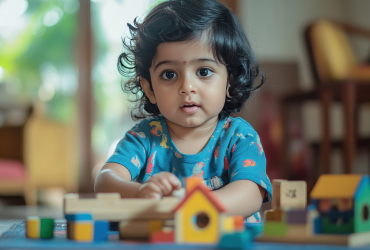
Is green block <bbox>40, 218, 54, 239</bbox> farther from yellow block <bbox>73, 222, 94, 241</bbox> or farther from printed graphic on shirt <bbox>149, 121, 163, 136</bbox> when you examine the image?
printed graphic on shirt <bbox>149, 121, 163, 136</bbox>

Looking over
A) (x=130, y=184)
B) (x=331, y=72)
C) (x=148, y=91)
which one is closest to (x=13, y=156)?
(x=331, y=72)

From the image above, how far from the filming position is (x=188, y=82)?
2.68 ft

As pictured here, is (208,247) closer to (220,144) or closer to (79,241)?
(79,241)

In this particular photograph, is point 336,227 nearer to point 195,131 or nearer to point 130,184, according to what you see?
point 130,184

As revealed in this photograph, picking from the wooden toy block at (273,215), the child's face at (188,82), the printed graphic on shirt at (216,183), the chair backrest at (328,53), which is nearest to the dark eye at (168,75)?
the child's face at (188,82)

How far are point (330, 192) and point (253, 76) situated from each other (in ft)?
1.73

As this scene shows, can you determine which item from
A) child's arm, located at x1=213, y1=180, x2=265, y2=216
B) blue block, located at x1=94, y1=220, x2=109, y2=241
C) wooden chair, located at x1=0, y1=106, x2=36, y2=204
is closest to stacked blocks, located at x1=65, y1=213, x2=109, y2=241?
blue block, located at x1=94, y1=220, x2=109, y2=241

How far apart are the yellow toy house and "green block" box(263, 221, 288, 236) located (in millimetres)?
93

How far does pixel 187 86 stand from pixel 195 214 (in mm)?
362

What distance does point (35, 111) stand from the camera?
305 centimetres

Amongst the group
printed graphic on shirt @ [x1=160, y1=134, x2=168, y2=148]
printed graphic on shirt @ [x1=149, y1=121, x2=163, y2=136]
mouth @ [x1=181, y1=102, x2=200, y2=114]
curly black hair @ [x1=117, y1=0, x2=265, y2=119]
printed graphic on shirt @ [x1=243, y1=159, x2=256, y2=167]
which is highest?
curly black hair @ [x1=117, y1=0, x2=265, y2=119]

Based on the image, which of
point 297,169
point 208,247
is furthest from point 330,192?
point 297,169

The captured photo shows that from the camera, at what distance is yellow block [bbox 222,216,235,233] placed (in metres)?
0.49

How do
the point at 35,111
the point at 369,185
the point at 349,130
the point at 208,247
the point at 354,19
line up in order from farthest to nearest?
1. the point at 354,19
2. the point at 35,111
3. the point at 349,130
4. the point at 369,185
5. the point at 208,247
